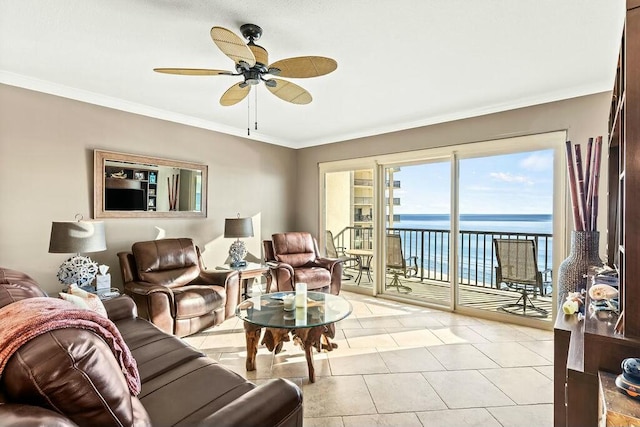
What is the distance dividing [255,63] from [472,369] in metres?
2.87

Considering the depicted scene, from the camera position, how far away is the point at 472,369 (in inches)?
106

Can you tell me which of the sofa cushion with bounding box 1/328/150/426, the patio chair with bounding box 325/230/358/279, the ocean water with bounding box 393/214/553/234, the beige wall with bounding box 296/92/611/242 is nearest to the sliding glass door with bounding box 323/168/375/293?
the patio chair with bounding box 325/230/358/279

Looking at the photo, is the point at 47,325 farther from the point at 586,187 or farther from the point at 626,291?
the point at 586,187

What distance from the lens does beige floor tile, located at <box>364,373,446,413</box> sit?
7.12 ft

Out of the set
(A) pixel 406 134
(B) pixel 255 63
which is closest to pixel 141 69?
(B) pixel 255 63

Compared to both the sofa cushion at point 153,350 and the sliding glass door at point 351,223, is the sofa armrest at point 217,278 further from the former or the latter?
the sliding glass door at point 351,223

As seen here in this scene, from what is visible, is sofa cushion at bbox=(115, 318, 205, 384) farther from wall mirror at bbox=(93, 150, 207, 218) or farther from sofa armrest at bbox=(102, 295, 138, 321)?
wall mirror at bbox=(93, 150, 207, 218)

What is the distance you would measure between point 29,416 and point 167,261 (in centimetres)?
313

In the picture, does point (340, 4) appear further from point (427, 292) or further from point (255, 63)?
point (427, 292)

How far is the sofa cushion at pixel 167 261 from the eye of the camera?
11.6 ft

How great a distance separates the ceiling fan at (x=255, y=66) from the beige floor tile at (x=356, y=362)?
2.21 m

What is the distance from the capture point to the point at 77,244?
280 centimetres

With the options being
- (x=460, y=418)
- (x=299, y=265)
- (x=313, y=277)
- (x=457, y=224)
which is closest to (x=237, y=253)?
(x=299, y=265)

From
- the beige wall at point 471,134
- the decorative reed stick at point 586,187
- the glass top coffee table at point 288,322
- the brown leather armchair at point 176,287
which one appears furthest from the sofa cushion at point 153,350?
the beige wall at point 471,134
